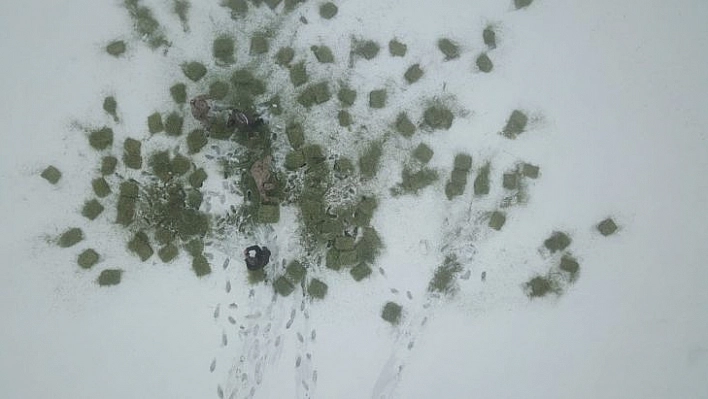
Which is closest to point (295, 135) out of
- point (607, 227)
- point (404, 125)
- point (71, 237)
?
point (404, 125)

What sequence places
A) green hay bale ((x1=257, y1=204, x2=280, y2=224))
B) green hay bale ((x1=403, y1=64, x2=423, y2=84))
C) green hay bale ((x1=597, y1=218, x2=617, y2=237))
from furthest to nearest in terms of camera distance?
green hay bale ((x1=597, y1=218, x2=617, y2=237))
green hay bale ((x1=403, y1=64, x2=423, y2=84))
green hay bale ((x1=257, y1=204, x2=280, y2=224))

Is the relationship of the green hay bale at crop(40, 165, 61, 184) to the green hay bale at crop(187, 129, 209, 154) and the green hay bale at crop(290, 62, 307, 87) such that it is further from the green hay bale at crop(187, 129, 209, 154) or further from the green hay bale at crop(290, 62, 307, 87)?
the green hay bale at crop(290, 62, 307, 87)

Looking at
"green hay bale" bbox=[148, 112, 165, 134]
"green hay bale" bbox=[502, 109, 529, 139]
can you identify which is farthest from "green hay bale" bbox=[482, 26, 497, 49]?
"green hay bale" bbox=[148, 112, 165, 134]

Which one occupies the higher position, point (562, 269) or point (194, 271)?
point (562, 269)

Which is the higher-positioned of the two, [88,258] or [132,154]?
[132,154]

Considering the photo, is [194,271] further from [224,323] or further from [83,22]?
[83,22]

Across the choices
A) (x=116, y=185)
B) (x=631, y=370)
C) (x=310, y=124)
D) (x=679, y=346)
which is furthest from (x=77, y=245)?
(x=679, y=346)

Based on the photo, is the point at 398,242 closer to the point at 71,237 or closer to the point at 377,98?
the point at 377,98
